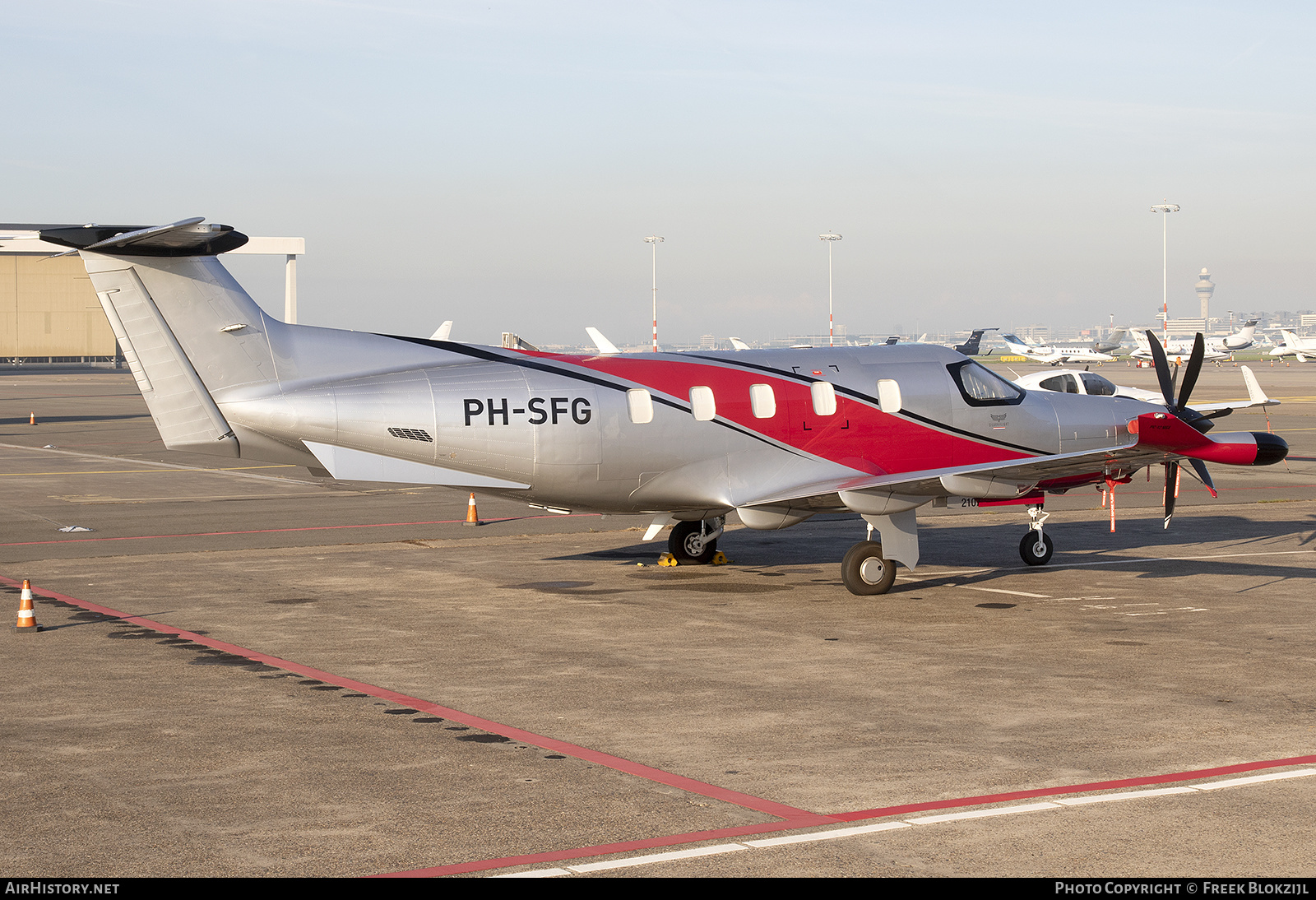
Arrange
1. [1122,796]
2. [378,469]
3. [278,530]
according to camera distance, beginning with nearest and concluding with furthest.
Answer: [1122,796] → [378,469] → [278,530]

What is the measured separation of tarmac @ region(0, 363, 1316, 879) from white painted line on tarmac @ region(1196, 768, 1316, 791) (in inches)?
1.2

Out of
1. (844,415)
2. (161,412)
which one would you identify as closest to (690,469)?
(844,415)

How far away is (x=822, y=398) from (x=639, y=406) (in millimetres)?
2960

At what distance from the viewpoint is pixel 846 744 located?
11.2 meters

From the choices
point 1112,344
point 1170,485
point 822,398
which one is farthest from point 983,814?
point 1112,344

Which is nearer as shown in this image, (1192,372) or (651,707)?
(651,707)

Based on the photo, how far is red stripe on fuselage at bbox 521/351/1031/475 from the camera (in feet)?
65.1

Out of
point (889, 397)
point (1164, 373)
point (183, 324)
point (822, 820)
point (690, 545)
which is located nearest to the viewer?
point (822, 820)

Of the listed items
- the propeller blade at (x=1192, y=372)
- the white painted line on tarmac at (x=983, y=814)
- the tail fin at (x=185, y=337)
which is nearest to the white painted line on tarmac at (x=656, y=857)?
the white painted line on tarmac at (x=983, y=814)

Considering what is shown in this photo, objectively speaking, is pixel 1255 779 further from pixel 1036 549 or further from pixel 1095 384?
pixel 1095 384

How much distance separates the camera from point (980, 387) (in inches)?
840

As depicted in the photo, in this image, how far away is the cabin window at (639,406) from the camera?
19406 mm
